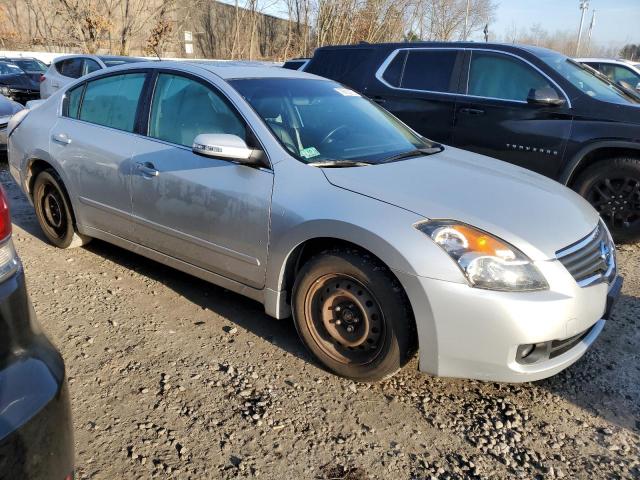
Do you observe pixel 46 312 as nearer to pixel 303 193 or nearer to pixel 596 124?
pixel 303 193

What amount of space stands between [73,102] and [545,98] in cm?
416

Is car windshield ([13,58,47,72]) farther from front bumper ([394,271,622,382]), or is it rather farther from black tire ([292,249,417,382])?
front bumper ([394,271,622,382])

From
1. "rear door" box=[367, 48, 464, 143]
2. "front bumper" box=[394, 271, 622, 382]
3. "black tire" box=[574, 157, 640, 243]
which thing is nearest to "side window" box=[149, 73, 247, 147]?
"front bumper" box=[394, 271, 622, 382]

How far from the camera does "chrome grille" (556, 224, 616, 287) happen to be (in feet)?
8.54

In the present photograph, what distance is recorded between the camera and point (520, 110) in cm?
536

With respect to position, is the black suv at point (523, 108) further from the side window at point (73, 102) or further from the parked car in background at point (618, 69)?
the parked car in background at point (618, 69)

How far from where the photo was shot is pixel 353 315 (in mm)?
2844

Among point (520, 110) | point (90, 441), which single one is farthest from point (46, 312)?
point (520, 110)

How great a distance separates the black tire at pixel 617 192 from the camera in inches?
192

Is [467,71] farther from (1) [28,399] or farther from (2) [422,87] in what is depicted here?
(1) [28,399]

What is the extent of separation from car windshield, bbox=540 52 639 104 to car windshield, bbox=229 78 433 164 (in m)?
2.36

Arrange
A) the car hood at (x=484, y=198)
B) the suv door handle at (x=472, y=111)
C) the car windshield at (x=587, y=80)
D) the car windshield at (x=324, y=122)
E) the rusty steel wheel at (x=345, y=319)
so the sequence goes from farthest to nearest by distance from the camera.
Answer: the suv door handle at (x=472, y=111)
the car windshield at (x=587, y=80)
the car windshield at (x=324, y=122)
the rusty steel wheel at (x=345, y=319)
the car hood at (x=484, y=198)

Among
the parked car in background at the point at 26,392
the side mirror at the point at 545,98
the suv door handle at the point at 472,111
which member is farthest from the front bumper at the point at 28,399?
the suv door handle at the point at 472,111

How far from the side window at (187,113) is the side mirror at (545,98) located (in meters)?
3.20
